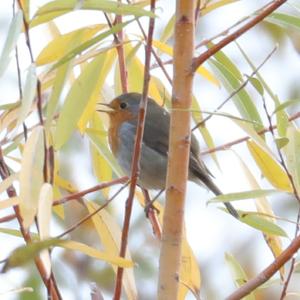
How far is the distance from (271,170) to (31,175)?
1.89ft

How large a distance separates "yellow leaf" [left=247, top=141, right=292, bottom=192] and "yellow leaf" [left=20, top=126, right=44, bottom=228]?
505 millimetres

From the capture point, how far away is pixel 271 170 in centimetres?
149

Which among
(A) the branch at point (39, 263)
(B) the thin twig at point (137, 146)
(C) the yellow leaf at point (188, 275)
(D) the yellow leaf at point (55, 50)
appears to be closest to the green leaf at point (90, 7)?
(B) the thin twig at point (137, 146)

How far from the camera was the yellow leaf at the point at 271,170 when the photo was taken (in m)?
1.48

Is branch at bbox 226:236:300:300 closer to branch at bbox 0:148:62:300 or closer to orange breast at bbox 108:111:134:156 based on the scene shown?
branch at bbox 0:148:62:300

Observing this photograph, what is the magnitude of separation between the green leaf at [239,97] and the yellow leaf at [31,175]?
1.33 ft

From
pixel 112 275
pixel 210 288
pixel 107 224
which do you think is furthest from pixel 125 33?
pixel 210 288

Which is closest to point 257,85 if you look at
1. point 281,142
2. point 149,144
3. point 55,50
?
point 281,142

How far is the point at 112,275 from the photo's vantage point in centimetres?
228

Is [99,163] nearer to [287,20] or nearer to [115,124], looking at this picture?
[287,20]

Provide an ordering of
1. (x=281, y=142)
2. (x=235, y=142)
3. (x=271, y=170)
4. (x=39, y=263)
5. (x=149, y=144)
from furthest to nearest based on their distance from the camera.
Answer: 1. (x=149, y=144)
2. (x=235, y=142)
3. (x=271, y=170)
4. (x=281, y=142)
5. (x=39, y=263)

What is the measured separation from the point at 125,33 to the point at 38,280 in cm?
68

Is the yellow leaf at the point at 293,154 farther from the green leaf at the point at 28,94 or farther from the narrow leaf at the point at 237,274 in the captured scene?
the green leaf at the point at 28,94

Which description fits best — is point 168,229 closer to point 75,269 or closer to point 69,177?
point 75,269
